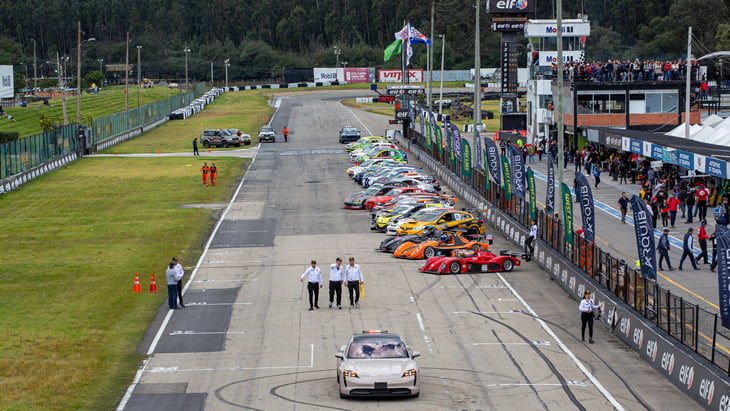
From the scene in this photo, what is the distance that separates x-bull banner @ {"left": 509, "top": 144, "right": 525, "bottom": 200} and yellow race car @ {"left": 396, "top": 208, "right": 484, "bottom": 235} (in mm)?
2232

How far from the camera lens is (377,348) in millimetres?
21094

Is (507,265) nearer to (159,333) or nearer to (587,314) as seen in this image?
(587,314)

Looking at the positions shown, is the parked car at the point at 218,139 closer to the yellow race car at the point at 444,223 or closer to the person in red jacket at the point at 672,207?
the yellow race car at the point at 444,223

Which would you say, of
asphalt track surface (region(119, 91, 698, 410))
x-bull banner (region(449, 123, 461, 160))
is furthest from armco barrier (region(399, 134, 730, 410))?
x-bull banner (region(449, 123, 461, 160))

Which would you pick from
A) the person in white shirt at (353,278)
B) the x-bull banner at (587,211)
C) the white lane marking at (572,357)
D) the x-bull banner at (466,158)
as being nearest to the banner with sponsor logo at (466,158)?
the x-bull banner at (466,158)

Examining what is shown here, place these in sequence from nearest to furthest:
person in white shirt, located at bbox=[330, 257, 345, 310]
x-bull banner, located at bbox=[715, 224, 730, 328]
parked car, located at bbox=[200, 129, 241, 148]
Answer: x-bull banner, located at bbox=[715, 224, 730, 328]
person in white shirt, located at bbox=[330, 257, 345, 310]
parked car, located at bbox=[200, 129, 241, 148]

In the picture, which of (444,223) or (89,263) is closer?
(89,263)

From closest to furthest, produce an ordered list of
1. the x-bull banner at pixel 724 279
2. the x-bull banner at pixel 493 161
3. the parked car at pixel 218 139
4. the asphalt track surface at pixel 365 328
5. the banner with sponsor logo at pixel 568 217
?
the x-bull banner at pixel 724 279 → the asphalt track surface at pixel 365 328 → the banner with sponsor logo at pixel 568 217 → the x-bull banner at pixel 493 161 → the parked car at pixel 218 139

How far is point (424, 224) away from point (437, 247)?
4367 millimetres

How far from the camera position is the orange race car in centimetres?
3709

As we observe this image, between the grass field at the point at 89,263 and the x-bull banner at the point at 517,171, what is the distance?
1423 centimetres

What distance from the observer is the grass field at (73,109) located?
371 ft

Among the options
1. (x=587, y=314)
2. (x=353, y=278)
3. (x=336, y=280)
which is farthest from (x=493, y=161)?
(x=587, y=314)

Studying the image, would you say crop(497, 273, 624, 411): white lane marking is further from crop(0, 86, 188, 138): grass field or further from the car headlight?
crop(0, 86, 188, 138): grass field
